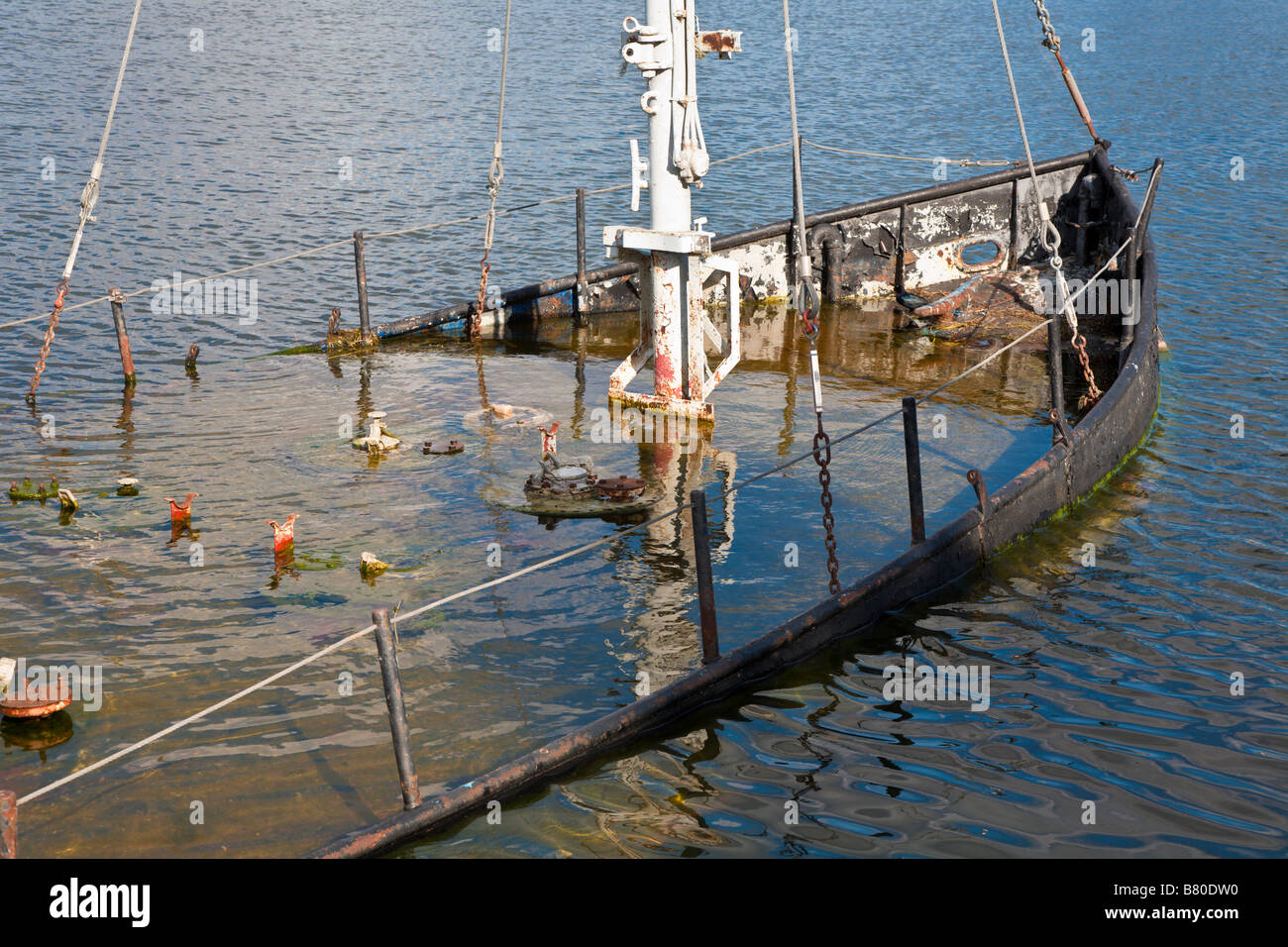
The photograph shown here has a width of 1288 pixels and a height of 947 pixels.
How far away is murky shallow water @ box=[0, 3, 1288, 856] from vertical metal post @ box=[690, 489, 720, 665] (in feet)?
1.48

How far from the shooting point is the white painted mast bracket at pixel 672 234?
38.3 feet

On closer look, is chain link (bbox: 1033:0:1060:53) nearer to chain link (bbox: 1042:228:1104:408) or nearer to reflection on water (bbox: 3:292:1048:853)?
chain link (bbox: 1042:228:1104:408)

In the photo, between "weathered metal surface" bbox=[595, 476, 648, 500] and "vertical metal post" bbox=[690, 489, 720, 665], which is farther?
"weathered metal surface" bbox=[595, 476, 648, 500]

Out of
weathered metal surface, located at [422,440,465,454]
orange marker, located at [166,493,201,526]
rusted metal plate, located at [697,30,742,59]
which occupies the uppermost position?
rusted metal plate, located at [697,30,742,59]

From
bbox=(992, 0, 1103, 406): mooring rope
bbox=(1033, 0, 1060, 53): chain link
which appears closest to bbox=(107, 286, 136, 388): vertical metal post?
bbox=(992, 0, 1103, 406): mooring rope

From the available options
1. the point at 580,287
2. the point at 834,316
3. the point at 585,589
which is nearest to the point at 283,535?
the point at 585,589

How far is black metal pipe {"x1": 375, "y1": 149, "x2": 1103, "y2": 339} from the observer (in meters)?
15.9

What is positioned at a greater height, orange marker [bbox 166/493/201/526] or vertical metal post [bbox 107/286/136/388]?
vertical metal post [bbox 107/286/136/388]

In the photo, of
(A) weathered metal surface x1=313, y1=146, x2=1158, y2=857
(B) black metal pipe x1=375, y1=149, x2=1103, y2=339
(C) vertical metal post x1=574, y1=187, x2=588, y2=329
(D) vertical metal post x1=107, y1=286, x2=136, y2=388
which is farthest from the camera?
(C) vertical metal post x1=574, y1=187, x2=588, y2=329

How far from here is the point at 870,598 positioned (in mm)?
8406

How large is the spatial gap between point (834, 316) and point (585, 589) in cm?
885

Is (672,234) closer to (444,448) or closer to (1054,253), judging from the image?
(444,448)
